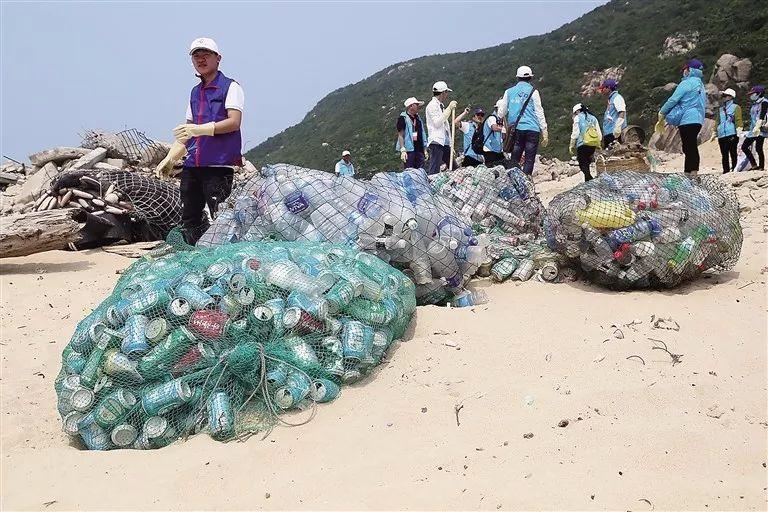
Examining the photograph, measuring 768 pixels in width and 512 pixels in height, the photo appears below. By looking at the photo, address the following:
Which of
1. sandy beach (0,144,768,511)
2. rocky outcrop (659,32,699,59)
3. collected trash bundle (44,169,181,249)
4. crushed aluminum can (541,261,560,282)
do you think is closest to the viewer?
sandy beach (0,144,768,511)

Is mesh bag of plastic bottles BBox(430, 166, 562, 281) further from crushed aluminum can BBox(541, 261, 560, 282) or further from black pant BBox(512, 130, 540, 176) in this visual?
black pant BBox(512, 130, 540, 176)

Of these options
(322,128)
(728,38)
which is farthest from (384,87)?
(728,38)

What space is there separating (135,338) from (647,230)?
10.7 ft

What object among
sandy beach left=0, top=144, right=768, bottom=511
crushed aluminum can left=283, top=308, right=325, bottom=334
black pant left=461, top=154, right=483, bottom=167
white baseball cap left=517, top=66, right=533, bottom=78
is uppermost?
white baseball cap left=517, top=66, right=533, bottom=78

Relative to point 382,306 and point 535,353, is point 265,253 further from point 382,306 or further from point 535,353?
point 535,353

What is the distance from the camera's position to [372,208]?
13.5 feet

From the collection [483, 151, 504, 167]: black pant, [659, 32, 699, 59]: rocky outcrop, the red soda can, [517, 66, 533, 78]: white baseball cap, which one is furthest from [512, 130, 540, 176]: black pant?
[659, 32, 699, 59]: rocky outcrop

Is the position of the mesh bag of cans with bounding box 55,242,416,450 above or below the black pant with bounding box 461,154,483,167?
below

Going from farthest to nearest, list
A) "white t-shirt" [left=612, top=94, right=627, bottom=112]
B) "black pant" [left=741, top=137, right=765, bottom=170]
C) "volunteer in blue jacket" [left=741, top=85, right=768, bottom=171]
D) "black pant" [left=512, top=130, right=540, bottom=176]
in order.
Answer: "black pant" [left=741, top=137, right=765, bottom=170] → "volunteer in blue jacket" [left=741, top=85, right=768, bottom=171] → "white t-shirt" [left=612, top=94, right=627, bottom=112] → "black pant" [left=512, top=130, right=540, bottom=176]

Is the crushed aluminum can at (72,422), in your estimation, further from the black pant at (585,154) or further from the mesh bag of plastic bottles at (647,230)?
the black pant at (585,154)

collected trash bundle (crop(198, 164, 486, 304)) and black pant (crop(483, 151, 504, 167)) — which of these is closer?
collected trash bundle (crop(198, 164, 486, 304))

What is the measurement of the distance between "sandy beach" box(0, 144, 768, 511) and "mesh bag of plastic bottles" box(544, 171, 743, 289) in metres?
0.39

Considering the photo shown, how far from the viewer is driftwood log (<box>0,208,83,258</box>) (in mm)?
5844

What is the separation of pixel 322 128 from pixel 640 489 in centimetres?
5539
